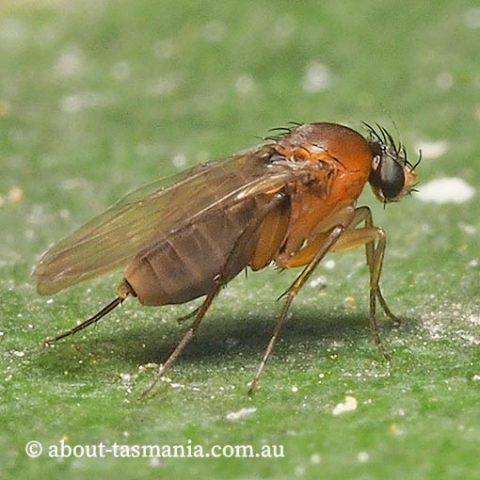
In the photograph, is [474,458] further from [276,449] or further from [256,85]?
[256,85]

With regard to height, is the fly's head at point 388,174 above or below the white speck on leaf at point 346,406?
above

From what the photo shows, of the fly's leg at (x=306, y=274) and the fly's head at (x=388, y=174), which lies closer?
the fly's leg at (x=306, y=274)

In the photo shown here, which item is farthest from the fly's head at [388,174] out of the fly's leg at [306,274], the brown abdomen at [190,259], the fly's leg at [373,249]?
the brown abdomen at [190,259]

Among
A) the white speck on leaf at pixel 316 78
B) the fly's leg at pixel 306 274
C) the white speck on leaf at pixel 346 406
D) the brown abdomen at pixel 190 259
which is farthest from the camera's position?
the white speck on leaf at pixel 316 78

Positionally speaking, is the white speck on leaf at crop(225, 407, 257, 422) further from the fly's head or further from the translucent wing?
the fly's head

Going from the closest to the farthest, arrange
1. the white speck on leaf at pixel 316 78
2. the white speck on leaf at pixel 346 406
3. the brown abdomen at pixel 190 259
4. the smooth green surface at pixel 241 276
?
the smooth green surface at pixel 241 276, the white speck on leaf at pixel 346 406, the brown abdomen at pixel 190 259, the white speck on leaf at pixel 316 78

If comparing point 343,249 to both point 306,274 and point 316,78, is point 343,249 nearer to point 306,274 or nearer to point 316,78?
point 306,274

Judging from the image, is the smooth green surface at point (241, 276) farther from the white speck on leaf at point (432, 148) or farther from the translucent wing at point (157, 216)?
the translucent wing at point (157, 216)

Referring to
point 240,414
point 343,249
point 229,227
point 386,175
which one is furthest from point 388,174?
point 240,414
